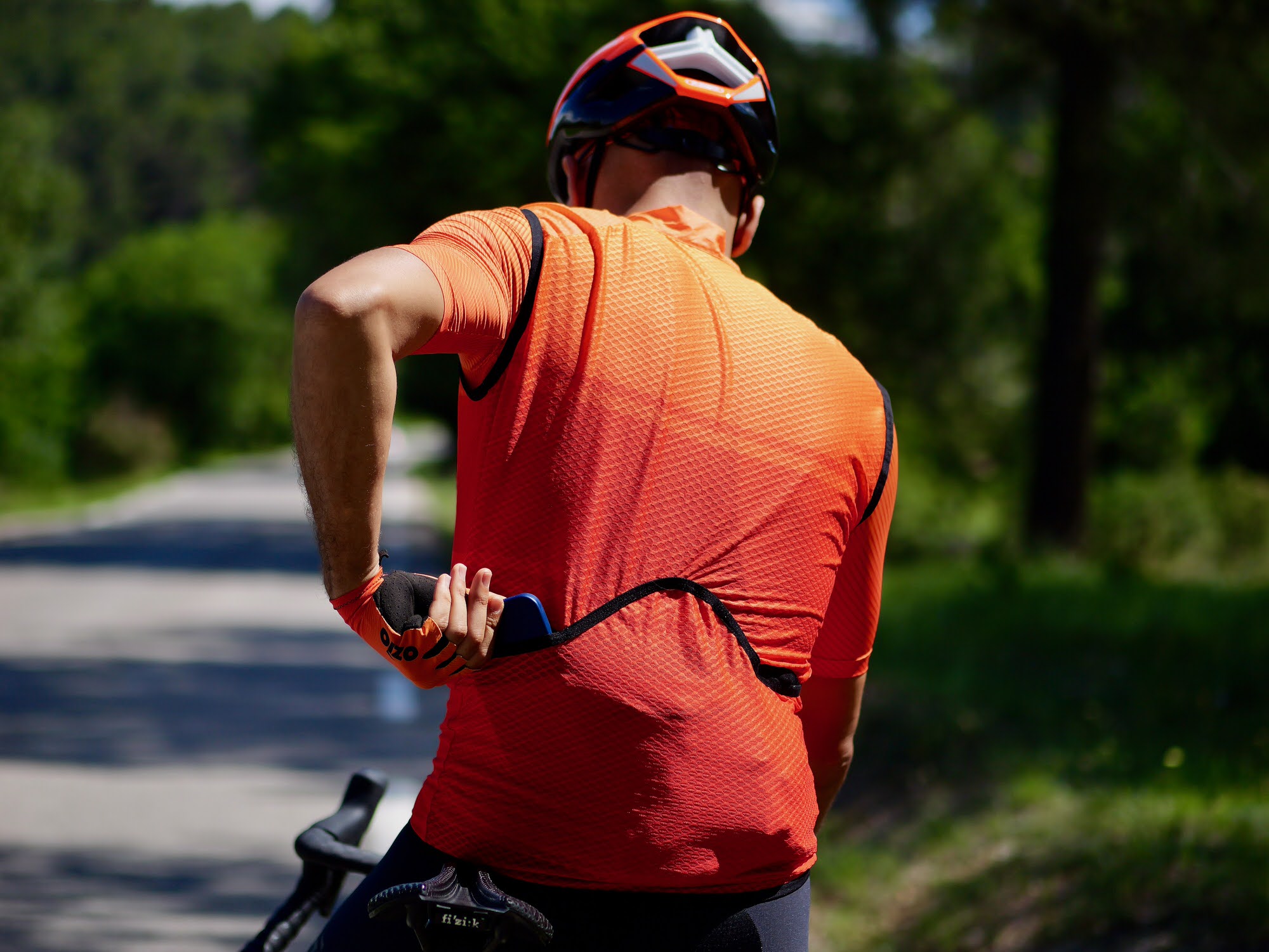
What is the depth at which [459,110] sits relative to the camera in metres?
19.0

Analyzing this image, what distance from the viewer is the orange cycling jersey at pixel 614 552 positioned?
5.16 feet

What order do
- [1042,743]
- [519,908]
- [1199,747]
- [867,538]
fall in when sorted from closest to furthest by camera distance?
1. [519,908]
2. [867,538]
3. [1199,747]
4. [1042,743]

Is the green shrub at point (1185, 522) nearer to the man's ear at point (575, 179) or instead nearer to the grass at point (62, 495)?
the man's ear at point (575, 179)

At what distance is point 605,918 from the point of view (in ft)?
5.30

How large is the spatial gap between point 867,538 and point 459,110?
18.0 m

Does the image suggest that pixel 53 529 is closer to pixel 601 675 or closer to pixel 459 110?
pixel 459 110

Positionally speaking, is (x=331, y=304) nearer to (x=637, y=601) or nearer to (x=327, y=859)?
(x=637, y=601)

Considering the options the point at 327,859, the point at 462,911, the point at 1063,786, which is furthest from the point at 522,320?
the point at 1063,786

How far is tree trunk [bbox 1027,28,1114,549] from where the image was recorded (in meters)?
12.5

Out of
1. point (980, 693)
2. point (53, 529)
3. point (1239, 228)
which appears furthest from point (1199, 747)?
point (53, 529)

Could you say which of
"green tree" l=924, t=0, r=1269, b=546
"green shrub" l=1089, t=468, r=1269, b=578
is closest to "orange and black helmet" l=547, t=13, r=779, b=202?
"green tree" l=924, t=0, r=1269, b=546

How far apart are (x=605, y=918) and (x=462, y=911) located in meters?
0.17

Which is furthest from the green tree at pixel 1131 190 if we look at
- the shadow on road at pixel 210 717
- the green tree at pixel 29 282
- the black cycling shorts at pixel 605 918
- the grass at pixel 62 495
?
the green tree at pixel 29 282

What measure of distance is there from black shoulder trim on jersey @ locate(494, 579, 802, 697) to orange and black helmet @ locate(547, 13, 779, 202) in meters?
0.60
